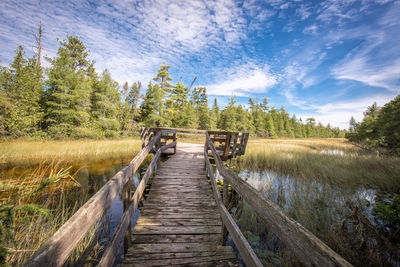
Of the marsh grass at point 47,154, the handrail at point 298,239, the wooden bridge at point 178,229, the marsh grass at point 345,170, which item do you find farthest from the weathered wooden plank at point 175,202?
the marsh grass at point 47,154

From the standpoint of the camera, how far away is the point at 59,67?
16.4 meters

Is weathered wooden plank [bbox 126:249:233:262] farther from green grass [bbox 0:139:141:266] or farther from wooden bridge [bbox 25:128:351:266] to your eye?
green grass [bbox 0:139:141:266]

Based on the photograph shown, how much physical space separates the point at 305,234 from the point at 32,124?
22.5m

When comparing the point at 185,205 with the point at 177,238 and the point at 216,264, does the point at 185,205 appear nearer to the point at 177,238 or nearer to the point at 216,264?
the point at 177,238

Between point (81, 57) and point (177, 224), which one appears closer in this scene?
point (177, 224)

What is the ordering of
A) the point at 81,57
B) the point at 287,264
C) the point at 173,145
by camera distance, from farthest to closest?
the point at 81,57 → the point at 173,145 → the point at 287,264

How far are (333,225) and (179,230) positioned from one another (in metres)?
3.31

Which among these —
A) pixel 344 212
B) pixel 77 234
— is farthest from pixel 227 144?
pixel 77 234

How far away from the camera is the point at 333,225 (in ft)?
10.7

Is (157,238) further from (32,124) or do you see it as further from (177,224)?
(32,124)

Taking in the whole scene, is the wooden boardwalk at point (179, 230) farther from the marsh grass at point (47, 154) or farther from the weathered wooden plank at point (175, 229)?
the marsh grass at point (47, 154)

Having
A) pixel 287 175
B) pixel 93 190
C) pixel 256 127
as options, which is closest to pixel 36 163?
pixel 93 190

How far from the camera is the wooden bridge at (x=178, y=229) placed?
931 millimetres

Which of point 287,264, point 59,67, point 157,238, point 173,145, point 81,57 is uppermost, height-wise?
point 81,57
